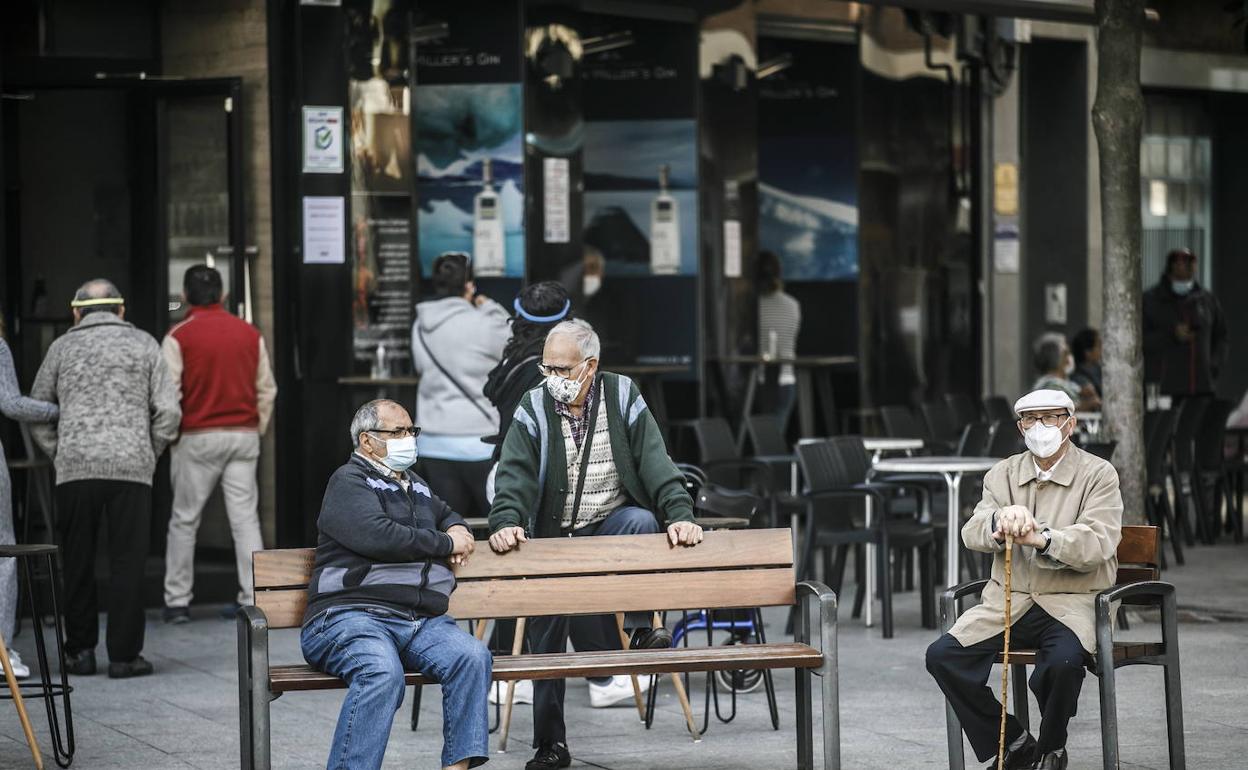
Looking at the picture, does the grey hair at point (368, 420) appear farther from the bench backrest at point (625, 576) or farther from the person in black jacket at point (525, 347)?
the person in black jacket at point (525, 347)

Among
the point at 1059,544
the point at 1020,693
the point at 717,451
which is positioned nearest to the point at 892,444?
the point at 717,451

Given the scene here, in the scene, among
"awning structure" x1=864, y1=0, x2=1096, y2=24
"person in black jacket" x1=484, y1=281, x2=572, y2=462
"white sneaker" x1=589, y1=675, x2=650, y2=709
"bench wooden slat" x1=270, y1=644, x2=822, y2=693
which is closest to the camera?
"bench wooden slat" x1=270, y1=644, x2=822, y2=693

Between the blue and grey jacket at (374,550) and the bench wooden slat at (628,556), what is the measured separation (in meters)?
0.21

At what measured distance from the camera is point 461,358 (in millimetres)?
10078

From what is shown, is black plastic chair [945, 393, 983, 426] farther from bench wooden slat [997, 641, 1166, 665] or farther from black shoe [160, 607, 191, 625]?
bench wooden slat [997, 641, 1166, 665]

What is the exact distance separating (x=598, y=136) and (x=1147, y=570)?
9085 millimetres

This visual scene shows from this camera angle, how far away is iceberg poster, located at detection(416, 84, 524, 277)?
12984 mm

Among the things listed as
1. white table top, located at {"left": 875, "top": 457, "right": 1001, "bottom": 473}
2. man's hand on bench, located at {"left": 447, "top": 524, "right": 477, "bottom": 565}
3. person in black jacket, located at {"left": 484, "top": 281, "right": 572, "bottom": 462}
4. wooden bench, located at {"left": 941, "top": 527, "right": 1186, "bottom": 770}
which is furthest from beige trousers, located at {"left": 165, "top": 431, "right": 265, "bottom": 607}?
wooden bench, located at {"left": 941, "top": 527, "right": 1186, "bottom": 770}

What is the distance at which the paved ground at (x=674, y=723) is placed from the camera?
734cm

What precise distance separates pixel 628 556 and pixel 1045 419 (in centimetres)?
143

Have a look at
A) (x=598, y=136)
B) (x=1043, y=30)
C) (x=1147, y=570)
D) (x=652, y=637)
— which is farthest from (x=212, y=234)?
(x=1043, y=30)

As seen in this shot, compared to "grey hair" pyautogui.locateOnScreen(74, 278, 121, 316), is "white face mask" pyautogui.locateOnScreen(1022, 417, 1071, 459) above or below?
below

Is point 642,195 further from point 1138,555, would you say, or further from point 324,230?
point 1138,555

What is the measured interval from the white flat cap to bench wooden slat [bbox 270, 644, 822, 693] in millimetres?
1037
